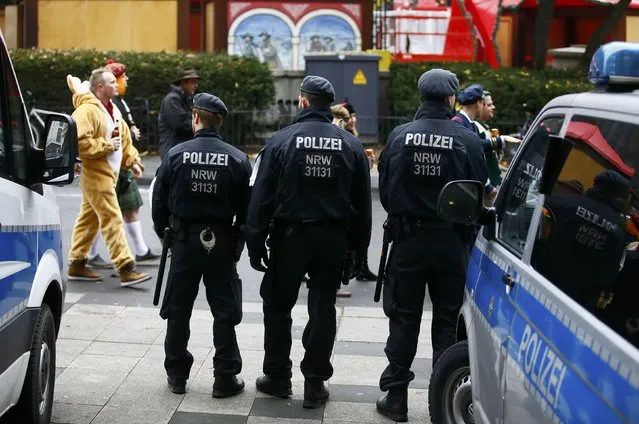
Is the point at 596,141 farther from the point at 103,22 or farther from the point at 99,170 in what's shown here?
the point at 103,22

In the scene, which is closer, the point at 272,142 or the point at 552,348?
the point at 552,348

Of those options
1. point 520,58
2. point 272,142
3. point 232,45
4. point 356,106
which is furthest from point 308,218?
point 520,58

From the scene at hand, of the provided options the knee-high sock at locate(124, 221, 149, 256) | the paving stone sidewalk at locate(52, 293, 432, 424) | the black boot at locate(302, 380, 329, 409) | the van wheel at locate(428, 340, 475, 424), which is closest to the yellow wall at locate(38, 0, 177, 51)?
the knee-high sock at locate(124, 221, 149, 256)

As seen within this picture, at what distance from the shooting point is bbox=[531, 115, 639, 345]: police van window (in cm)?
330

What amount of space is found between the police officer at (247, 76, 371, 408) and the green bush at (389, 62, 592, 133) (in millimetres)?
13713

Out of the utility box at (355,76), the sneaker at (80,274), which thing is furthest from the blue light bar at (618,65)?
the utility box at (355,76)

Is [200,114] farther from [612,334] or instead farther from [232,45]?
[232,45]

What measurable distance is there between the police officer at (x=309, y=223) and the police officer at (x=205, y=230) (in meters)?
0.22

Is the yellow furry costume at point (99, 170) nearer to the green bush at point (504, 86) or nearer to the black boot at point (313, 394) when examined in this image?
the black boot at point (313, 394)

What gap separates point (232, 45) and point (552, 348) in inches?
844

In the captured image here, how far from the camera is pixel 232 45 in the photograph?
24.5 m

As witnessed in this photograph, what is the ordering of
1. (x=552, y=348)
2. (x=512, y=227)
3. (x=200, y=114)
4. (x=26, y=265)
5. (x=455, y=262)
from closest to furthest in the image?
(x=552, y=348) → (x=512, y=227) → (x=26, y=265) → (x=455, y=262) → (x=200, y=114)

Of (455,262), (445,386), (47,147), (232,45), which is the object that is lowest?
(445,386)

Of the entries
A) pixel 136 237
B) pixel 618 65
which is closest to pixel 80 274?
pixel 136 237
